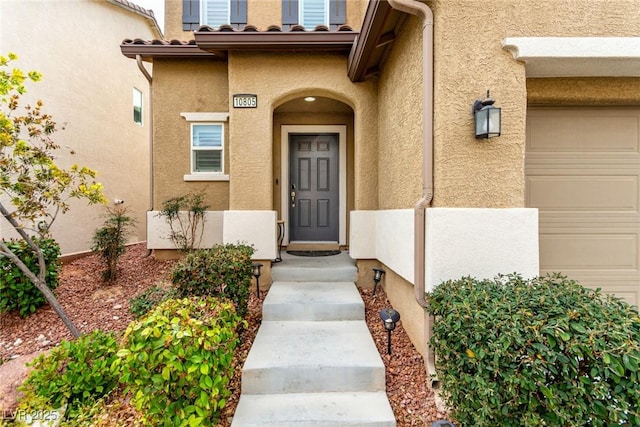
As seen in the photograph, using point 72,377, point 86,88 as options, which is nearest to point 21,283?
point 72,377

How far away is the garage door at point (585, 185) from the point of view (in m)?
3.36

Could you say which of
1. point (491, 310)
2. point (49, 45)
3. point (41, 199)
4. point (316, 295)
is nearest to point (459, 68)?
point (491, 310)

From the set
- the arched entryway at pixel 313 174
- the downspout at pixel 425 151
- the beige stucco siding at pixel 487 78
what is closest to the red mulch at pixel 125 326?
the downspout at pixel 425 151

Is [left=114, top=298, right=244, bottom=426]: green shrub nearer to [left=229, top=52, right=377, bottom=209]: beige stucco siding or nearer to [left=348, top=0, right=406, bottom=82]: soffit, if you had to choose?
[left=229, top=52, right=377, bottom=209]: beige stucco siding

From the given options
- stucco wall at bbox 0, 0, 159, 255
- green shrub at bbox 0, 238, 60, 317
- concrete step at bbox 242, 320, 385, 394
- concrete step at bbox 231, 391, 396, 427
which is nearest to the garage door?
concrete step at bbox 242, 320, 385, 394

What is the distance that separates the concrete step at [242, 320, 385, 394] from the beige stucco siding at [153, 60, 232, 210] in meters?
3.69

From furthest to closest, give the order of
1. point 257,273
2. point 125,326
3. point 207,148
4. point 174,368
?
point 207,148, point 257,273, point 125,326, point 174,368

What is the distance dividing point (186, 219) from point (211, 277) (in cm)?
295

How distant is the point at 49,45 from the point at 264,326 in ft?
25.6

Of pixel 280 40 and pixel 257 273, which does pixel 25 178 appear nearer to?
pixel 257 273

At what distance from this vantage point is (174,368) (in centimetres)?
211

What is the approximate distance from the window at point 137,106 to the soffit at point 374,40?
8287 millimetres

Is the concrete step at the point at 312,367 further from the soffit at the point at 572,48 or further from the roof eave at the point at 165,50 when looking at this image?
the roof eave at the point at 165,50

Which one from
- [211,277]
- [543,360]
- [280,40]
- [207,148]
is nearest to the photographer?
[543,360]
